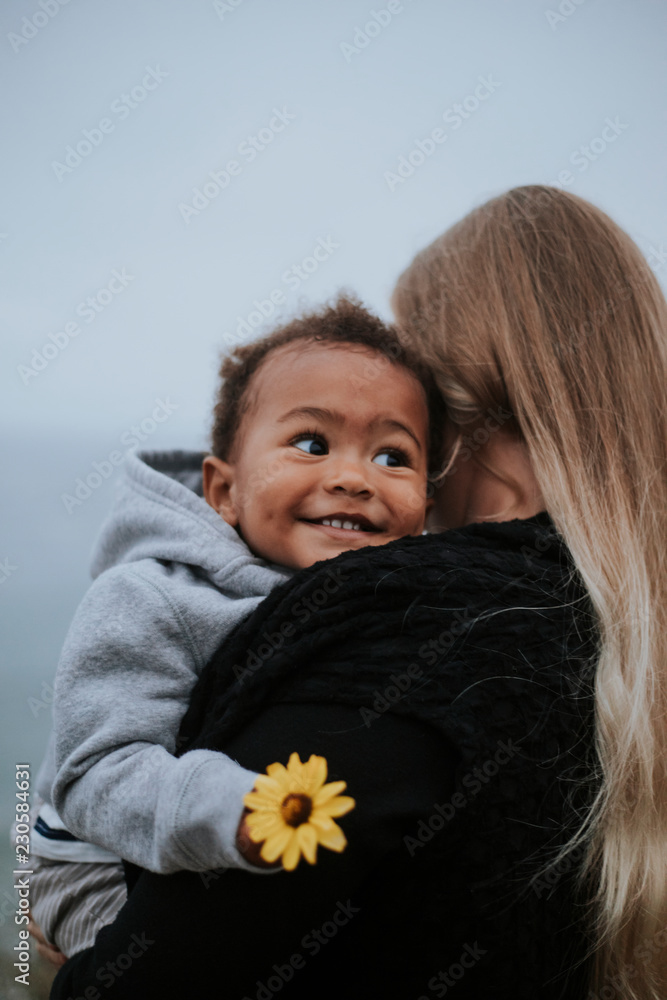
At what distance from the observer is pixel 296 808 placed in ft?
2.31

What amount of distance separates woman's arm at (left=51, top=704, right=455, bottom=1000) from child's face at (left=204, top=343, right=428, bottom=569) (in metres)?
0.49

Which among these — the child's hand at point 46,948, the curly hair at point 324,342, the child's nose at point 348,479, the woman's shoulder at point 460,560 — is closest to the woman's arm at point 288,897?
the woman's shoulder at point 460,560

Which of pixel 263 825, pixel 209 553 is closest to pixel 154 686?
pixel 209 553

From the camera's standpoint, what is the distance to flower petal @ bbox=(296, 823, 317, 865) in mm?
680

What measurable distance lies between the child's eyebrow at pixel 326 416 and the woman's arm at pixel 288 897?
615 millimetres

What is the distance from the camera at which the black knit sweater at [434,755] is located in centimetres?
81

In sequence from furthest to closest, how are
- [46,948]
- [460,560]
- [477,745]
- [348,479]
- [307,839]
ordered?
[46,948] → [348,479] → [460,560] → [477,745] → [307,839]

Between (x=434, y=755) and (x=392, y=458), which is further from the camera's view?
(x=392, y=458)

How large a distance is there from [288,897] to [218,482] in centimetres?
88

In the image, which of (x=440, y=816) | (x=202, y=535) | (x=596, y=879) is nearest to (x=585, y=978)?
(x=596, y=879)

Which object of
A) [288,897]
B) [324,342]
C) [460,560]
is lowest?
[288,897]

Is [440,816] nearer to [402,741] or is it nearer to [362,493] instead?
[402,741]

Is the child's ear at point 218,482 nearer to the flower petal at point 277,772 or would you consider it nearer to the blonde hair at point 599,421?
the blonde hair at point 599,421

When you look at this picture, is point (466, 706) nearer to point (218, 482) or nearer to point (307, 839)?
point (307, 839)
